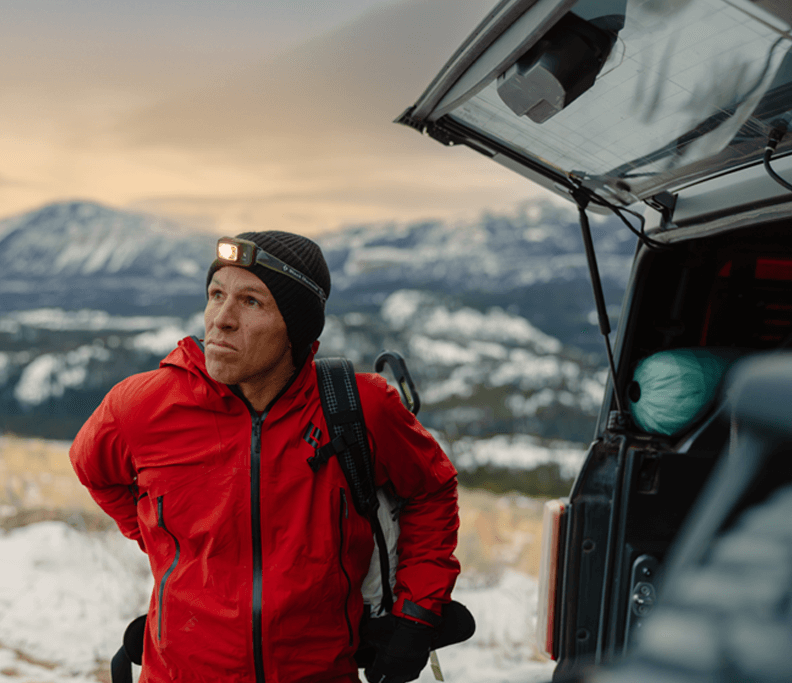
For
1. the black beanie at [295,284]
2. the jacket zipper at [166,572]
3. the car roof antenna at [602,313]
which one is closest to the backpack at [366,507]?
the black beanie at [295,284]

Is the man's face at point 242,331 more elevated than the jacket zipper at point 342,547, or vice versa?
the man's face at point 242,331

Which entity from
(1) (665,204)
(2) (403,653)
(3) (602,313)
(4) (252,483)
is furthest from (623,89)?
(2) (403,653)

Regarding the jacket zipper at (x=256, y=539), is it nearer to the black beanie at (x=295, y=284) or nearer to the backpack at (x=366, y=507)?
the backpack at (x=366, y=507)

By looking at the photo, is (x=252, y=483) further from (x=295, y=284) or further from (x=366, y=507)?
(x=295, y=284)

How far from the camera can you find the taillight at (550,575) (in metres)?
2.12

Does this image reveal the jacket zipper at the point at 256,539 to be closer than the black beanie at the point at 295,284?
Yes

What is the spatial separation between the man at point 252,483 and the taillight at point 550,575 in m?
0.48

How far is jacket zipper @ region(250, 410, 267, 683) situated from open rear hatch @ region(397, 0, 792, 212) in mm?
996

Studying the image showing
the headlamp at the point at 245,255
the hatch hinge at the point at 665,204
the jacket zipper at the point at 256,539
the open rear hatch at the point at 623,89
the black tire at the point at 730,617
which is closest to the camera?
the black tire at the point at 730,617

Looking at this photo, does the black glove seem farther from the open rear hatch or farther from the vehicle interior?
the open rear hatch

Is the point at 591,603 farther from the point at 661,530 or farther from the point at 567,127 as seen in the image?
the point at 567,127

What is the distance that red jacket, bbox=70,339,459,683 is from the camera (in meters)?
1.59

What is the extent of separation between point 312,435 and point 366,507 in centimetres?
27

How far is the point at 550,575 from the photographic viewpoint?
7.02ft
